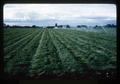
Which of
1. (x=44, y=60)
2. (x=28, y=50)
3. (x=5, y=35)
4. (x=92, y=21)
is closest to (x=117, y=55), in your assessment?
(x=92, y=21)

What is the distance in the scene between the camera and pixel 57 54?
A: 2133 mm

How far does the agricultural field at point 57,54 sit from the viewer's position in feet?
6.93

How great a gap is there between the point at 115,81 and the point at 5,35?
1.21m

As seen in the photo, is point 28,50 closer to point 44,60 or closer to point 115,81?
point 44,60

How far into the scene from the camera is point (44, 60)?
2.12m

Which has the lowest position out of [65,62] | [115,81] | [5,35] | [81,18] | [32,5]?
[115,81]

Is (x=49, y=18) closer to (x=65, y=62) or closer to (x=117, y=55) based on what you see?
(x=65, y=62)

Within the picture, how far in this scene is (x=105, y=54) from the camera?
214cm

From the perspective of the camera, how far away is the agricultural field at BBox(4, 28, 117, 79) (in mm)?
2113

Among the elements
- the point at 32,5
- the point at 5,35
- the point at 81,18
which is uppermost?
the point at 32,5

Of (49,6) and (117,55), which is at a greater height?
(49,6)

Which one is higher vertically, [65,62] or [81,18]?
[81,18]

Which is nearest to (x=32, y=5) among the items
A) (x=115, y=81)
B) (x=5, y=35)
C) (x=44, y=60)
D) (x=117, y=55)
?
(x=5, y=35)

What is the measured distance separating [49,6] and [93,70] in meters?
0.78
